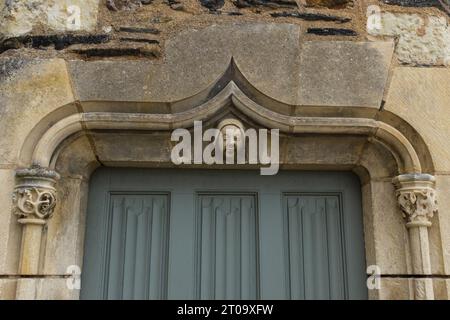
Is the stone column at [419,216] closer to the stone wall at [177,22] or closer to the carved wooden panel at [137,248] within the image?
the stone wall at [177,22]

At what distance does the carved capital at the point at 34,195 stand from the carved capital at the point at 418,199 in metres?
1.38

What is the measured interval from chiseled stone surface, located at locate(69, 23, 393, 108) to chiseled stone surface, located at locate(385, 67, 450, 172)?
7 centimetres

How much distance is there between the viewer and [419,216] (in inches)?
69.7

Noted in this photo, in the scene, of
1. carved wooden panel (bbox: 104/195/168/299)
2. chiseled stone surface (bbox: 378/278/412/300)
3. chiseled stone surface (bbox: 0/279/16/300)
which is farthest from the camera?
A: carved wooden panel (bbox: 104/195/168/299)

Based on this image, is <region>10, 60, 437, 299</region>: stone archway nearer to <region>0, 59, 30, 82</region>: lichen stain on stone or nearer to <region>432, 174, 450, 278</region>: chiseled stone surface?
<region>432, 174, 450, 278</region>: chiseled stone surface

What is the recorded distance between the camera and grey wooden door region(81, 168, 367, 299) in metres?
1.88

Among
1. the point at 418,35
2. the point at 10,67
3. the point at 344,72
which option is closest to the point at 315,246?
the point at 344,72

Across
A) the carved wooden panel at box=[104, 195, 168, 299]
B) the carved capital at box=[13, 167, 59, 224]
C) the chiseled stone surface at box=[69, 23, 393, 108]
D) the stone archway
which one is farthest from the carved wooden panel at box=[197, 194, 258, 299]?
the carved capital at box=[13, 167, 59, 224]

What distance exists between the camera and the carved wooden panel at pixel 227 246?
74.0 inches

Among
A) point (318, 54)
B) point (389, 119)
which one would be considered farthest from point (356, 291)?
point (318, 54)

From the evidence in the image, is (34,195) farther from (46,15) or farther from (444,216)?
(444,216)

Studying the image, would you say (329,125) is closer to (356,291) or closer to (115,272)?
(356,291)

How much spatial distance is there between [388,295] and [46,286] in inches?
52.7

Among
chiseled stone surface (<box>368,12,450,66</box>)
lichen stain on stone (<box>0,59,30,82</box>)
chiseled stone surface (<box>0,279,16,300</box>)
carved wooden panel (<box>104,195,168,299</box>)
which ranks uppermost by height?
chiseled stone surface (<box>368,12,450,66</box>)
